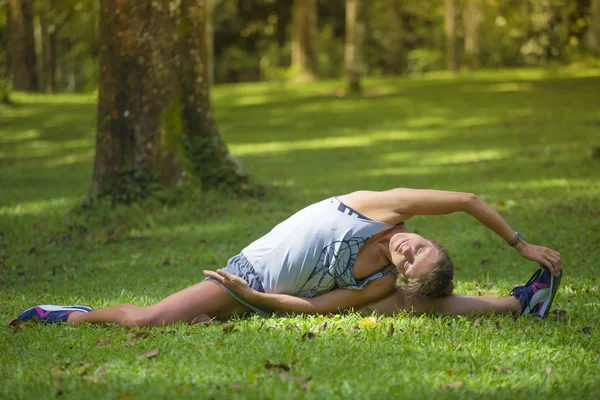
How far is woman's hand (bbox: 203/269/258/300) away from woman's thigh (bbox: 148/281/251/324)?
0.33 ft

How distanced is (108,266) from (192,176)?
2.89 meters

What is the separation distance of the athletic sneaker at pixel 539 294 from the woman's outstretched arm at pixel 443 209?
0.38 feet

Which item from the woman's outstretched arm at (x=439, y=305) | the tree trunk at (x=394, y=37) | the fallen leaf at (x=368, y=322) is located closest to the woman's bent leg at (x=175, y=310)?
the fallen leaf at (x=368, y=322)

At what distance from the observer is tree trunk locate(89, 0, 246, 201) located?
10.5 meters

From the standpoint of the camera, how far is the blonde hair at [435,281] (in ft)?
17.4

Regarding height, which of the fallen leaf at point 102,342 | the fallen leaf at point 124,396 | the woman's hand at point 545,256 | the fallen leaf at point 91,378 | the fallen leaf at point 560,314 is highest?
the woman's hand at point 545,256

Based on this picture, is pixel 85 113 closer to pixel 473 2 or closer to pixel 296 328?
pixel 473 2

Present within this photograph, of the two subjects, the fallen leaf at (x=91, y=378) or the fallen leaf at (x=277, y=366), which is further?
the fallen leaf at (x=277, y=366)

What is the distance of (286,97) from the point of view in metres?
27.7

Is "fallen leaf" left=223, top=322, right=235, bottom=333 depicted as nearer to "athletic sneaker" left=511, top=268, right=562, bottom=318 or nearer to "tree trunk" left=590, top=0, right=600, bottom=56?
"athletic sneaker" left=511, top=268, right=562, bottom=318

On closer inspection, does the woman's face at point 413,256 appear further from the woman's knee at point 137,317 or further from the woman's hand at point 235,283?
the woman's knee at point 137,317

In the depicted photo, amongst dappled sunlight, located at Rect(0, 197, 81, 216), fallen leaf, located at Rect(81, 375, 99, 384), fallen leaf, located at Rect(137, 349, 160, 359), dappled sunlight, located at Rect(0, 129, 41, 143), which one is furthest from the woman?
dappled sunlight, located at Rect(0, 129, 41, 143)

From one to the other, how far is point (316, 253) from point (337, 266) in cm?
17

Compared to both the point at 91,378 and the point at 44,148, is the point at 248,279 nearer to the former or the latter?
the point at 91,378
